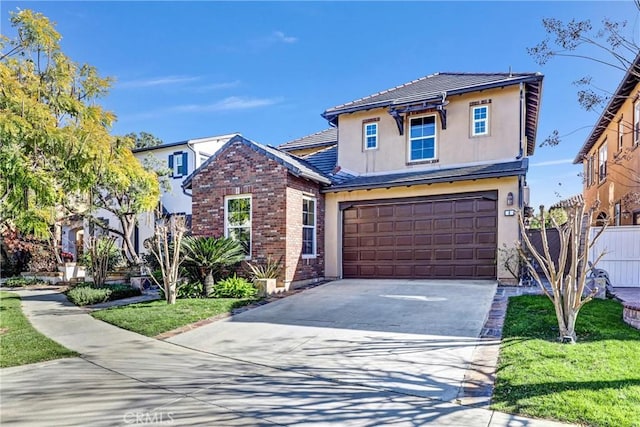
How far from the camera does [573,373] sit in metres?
4.79

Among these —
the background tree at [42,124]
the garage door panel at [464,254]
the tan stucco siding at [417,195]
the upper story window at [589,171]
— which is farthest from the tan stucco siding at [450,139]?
the upper story window at [589,171]

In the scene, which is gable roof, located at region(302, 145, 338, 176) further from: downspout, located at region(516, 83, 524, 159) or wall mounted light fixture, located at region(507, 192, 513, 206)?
downspout, located at region(516, 83, 524, 159)

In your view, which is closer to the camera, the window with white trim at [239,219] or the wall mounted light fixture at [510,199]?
the wall mounted light fixture at [510,199]

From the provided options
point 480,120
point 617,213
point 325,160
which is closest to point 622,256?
point 480,120

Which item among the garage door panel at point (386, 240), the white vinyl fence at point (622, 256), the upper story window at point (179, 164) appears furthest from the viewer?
the upper story window at point (179, 164)

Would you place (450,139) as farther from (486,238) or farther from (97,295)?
(97,295)

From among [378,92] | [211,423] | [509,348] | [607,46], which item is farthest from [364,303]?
[378,92]

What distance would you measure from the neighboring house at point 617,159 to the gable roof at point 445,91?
2.23 meters

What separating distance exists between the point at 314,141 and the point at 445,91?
316 inches

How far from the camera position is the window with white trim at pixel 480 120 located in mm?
13609

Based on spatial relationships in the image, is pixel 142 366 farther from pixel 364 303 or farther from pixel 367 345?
pixel 364 303

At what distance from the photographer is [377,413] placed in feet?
13.4

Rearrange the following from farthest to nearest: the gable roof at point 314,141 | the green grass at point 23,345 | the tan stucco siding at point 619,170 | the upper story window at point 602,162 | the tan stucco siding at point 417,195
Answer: the gable roof at point 314,141 → the upper story window at point 602,162 → the tan stucco siding at point 619,170 → the tan stucco siding at point 417,195 → the green grass at point 23,345

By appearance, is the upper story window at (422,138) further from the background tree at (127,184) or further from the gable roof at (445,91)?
the background tree at (127,184)
